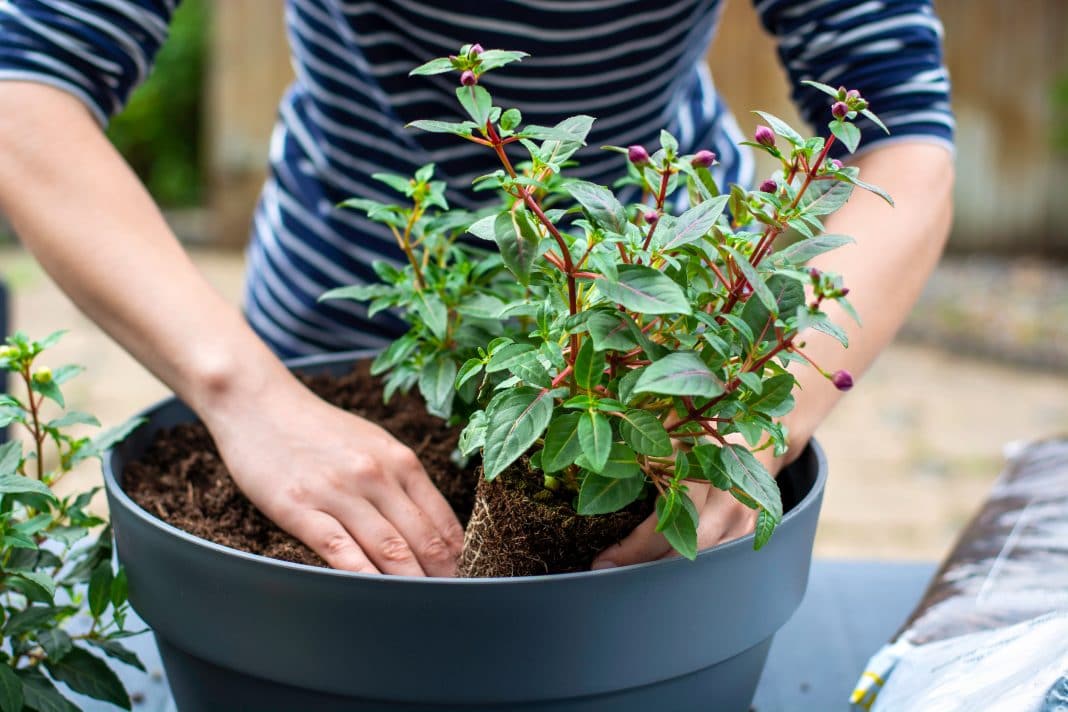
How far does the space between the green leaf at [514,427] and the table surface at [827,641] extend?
0.47m

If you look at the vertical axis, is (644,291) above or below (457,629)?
above

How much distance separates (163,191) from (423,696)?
6724mm

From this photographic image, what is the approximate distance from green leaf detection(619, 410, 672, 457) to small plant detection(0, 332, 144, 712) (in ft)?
1.26

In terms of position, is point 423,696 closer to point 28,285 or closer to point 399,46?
point 399,46

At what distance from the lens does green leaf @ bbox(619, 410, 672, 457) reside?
604mm

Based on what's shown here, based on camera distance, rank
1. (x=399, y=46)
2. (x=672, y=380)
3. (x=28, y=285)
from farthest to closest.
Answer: (x=28, y=285) < (x=399, y=46) < (x=672, y=380)

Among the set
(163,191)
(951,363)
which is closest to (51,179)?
(951,363)

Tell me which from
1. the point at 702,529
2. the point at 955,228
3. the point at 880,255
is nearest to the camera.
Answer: the point at 702,529

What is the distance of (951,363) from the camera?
4895mm

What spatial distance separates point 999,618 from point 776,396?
15.7 inches

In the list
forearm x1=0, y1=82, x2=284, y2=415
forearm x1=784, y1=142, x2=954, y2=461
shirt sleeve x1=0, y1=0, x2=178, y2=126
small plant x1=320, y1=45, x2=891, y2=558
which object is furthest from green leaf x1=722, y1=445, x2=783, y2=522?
shirt sleeve x1=0, y1=0, x2=178, y2=126

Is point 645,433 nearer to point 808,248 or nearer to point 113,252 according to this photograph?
point 808,248

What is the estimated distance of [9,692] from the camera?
Answer: 0.72 m

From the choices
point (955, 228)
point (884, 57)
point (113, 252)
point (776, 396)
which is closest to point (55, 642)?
point (113, 252)
